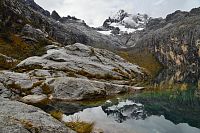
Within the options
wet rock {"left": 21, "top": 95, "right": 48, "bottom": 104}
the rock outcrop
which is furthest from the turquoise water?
wet rock {"left": 21, "top": 95, "right": 48, "bottom": 104}

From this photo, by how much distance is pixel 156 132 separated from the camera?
35.3 m

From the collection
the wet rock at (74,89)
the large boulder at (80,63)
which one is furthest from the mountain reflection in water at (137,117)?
the large boulder at (80,63)

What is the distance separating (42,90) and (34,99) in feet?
25.3

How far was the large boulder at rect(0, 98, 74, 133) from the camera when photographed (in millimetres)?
16148

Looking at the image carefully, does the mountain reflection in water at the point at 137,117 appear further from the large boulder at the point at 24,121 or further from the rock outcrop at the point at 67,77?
the large boulder at the point at 24,121

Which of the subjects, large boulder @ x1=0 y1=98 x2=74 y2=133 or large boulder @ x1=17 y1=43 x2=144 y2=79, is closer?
large boulder @ x1=0 y1=98 x2=74 y2=133

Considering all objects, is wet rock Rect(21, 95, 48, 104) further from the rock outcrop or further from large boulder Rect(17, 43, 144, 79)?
large boulder Rect(17, 43, 144, 79)

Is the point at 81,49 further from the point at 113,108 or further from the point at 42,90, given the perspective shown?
the point at 113,108

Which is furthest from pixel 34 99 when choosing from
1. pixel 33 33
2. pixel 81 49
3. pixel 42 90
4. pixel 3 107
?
pixel 33 33

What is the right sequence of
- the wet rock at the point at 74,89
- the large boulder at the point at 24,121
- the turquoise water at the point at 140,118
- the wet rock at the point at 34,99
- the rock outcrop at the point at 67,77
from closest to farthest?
the large boulder at the point at 24,121
the turquoise water at the point at 140,118
the wet rock at the point at 34,99
the rock outcrop at the point at 67,77
the wet rock at the point at 74,89

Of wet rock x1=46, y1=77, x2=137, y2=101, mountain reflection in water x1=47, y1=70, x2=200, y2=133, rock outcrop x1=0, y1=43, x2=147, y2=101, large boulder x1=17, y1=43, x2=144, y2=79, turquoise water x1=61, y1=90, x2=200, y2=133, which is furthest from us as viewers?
large boulder x1=17, y1=43, x2=144, y2=79

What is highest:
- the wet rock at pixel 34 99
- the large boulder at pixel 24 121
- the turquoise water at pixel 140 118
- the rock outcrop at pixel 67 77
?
the rock outcrop at pixel 67 77

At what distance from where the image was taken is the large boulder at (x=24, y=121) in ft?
53.0

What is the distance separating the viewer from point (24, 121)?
17500 mm
